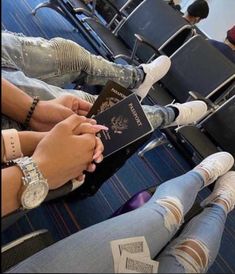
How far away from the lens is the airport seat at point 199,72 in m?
1.98

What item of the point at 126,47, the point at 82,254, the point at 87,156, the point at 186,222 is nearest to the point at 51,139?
the point at 87,156

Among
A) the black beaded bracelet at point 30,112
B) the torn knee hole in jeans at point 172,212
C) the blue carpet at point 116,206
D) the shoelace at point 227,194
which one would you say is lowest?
the blue carpet at point 116,206

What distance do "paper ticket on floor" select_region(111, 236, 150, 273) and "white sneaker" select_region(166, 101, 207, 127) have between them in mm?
917

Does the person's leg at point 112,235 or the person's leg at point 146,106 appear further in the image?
the person's leg at point 146,106

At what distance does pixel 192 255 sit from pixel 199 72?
145cm

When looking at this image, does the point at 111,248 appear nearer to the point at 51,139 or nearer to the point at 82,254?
the point at 82,254

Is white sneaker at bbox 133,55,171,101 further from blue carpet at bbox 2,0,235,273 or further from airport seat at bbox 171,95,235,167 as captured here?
blue carpet at bbox 2,0,235,273

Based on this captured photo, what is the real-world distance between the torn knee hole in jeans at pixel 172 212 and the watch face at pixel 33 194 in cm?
42

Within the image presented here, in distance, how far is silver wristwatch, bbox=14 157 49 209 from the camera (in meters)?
0.68

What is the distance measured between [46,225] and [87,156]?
0.75 m

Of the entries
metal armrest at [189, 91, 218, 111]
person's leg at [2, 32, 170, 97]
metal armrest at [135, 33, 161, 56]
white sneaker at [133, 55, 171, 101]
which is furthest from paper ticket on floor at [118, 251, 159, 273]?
metal armrest at [135, 33, 161, 56]

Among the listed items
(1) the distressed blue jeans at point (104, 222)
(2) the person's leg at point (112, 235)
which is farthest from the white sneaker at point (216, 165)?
(2) the person's leg at point (112, 235)

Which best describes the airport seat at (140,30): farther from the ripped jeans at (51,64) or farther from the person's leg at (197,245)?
the person's leg at (197,245)

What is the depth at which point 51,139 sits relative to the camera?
30.1 inches
